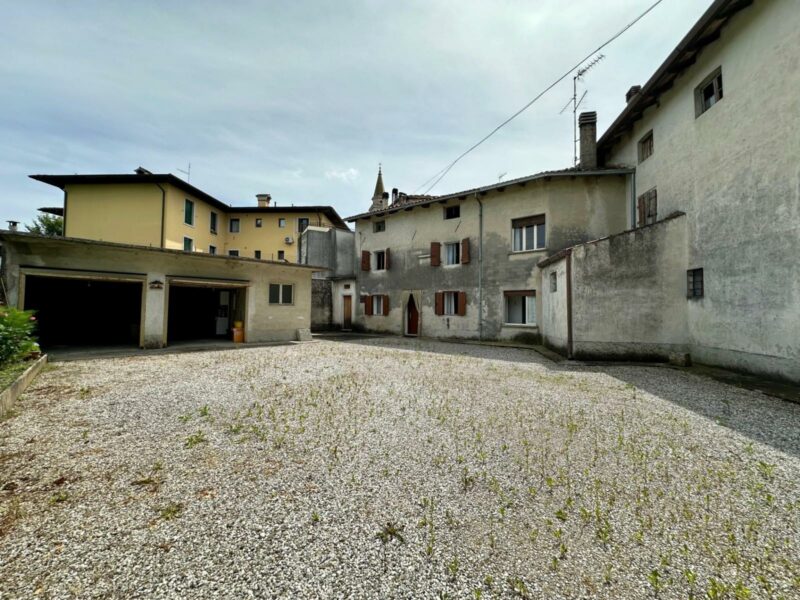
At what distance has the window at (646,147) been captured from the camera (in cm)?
1284

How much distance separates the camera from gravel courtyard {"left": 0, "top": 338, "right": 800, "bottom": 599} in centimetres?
221

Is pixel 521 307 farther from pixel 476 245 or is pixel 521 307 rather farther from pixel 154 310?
pixel 154 310

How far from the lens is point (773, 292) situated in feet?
24.6

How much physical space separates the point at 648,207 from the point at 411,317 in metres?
11.6

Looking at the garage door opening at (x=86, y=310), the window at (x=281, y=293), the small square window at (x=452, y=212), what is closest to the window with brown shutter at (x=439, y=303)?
the small square window at (x=452, y=212)

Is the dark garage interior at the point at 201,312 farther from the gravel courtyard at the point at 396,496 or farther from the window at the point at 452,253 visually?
the gravel courtyard at the point at 396,496

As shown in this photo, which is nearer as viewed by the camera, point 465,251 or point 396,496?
point 396,496

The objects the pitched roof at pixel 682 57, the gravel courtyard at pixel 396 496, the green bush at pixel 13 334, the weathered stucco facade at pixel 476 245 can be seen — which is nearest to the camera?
the gravel courtyard at pixel 396 496

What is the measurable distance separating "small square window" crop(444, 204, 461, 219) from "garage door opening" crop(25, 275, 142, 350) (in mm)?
14773

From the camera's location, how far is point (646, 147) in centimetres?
1320

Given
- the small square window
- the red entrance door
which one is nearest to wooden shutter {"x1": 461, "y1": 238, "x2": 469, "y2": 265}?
the small square window

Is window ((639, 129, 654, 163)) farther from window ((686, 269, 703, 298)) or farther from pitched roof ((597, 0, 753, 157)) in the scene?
window ((686, 269, 703, 298))

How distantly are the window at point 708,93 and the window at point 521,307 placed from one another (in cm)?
784

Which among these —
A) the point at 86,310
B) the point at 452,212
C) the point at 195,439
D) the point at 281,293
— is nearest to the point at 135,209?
the point at 86,310
